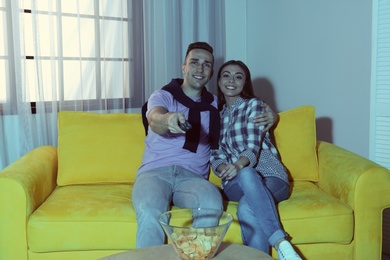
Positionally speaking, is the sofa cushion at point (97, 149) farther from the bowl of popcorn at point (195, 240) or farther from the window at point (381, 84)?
the window at point (381, 84)

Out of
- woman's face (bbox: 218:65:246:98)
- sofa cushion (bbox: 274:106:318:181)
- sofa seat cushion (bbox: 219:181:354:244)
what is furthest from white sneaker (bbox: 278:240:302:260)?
woman's face (bbox: 218:65:246:98)

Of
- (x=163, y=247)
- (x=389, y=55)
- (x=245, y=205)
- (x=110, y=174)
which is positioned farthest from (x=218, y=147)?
(x=389, y=55)

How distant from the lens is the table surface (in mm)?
1407

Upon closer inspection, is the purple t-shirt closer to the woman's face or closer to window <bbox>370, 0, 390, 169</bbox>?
the woman's face

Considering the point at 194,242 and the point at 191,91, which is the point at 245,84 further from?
the point at 194,242

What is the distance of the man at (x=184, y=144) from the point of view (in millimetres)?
1996

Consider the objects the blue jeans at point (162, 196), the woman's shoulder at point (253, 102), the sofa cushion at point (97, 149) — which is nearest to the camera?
the blue jeans at point (162, 196)

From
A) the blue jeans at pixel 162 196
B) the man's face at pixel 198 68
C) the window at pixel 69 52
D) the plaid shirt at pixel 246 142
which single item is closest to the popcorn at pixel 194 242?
the blue jeans at pixel 162 196

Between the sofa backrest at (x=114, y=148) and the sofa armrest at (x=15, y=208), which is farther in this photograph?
the sofa backrest at (x=114, y=148)

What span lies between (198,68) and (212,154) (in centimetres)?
42

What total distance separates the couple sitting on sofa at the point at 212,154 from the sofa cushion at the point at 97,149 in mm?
177

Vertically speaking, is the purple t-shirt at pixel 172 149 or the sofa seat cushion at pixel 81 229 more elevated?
the purple t-shirt at pixel 172 149

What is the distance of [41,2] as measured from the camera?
8.91 feet

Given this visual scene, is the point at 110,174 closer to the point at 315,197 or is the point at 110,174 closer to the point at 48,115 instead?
the point at 48,115
